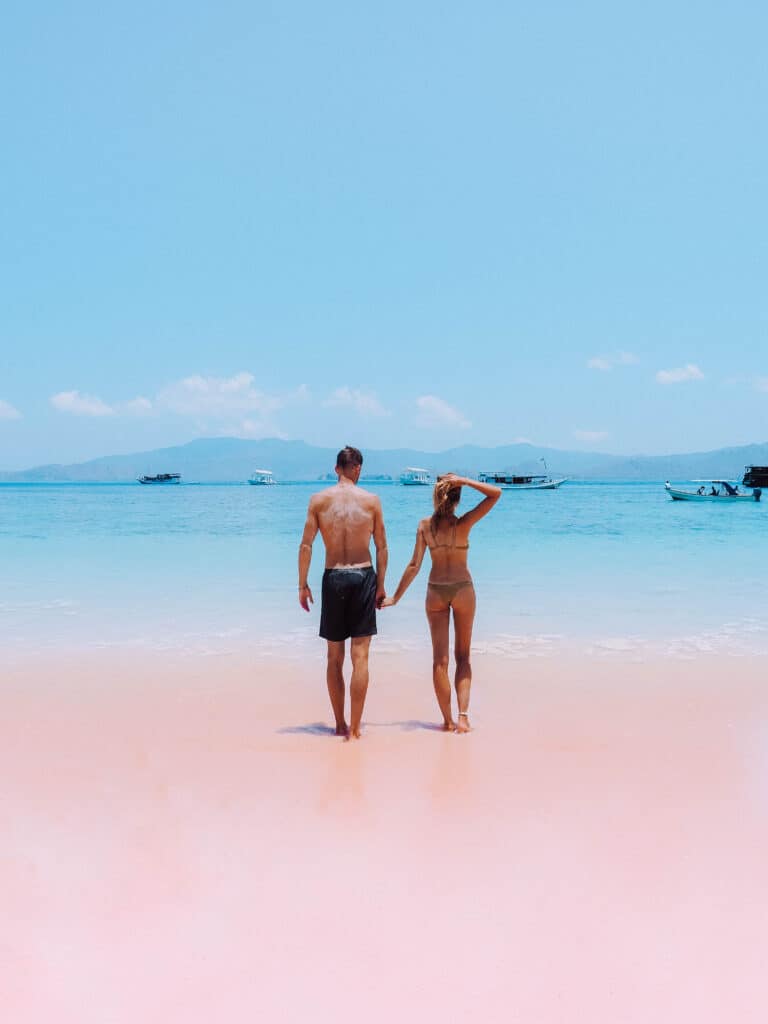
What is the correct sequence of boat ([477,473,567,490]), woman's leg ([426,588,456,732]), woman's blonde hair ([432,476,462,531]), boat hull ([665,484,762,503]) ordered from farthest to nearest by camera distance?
1. boat ([477,473,567,490])
2. boat hull ([665,484,762,503])
3. woman's leg ([426,588,456,732])
4. woman's blonde hair ([432,476,462,531])

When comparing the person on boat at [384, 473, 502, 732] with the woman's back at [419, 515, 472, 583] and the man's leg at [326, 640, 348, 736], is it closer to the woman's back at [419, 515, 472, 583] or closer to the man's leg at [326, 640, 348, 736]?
the woman's back at [419, 515, 472, 583]

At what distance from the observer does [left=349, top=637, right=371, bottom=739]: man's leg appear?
16.8ft

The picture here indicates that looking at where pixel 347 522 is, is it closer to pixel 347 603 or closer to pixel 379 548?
pixel 379 548

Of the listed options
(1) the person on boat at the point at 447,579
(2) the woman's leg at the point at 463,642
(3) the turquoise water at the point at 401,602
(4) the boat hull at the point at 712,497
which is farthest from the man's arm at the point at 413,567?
(4) the boat hull at the point at 712,497

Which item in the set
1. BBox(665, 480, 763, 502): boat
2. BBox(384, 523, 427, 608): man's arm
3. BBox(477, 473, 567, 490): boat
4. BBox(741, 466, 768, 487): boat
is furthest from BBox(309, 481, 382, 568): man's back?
BBox(477, 473, 567, 490): boat

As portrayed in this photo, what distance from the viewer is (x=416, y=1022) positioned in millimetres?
2455

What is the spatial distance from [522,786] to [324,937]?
173 centimetres

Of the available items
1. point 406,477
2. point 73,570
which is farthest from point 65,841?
point 406,477

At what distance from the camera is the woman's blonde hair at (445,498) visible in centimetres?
508

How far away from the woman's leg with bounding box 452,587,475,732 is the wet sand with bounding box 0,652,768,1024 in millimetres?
238

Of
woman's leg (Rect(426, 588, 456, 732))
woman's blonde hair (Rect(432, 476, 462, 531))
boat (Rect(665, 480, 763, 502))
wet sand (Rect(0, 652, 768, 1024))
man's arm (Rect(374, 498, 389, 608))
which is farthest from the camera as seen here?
boat (Rect(665, 480, 763, 502))

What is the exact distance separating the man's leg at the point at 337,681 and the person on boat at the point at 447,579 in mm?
442

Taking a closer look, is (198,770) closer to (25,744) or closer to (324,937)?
(25,744)

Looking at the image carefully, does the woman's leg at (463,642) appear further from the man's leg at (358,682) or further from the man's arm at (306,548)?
the man's arm at (306,548)
